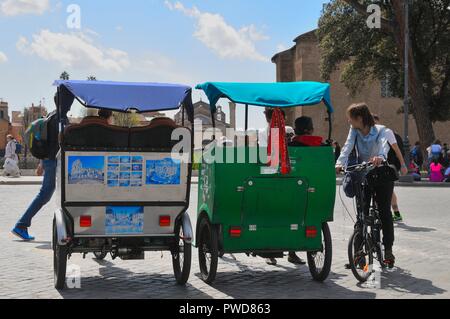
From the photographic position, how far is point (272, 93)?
7.20 m

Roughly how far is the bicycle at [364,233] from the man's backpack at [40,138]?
4175 millimetres

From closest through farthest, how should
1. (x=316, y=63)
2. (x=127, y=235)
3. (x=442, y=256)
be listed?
(x=127, y=235), (x=442, y=256), (x=316, y=63)

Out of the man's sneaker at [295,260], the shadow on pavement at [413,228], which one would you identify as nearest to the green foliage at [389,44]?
the shadow on pavement at [413,228]

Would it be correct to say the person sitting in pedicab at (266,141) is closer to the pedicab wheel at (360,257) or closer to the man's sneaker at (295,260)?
the man's sneaker at (295,260)

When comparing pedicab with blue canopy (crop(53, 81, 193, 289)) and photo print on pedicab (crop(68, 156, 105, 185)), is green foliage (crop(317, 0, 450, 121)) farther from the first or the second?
photo print on pedicab (crop(68, 156, 105, 185))

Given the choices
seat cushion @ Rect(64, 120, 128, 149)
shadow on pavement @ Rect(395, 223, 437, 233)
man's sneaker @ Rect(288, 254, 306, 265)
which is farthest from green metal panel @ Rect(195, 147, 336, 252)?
shadow on pavement @ Rect(395, 223, 437, 233)

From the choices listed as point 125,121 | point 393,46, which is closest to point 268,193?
point 125,121

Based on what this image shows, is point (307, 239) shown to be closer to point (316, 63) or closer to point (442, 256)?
point (442, 256)
